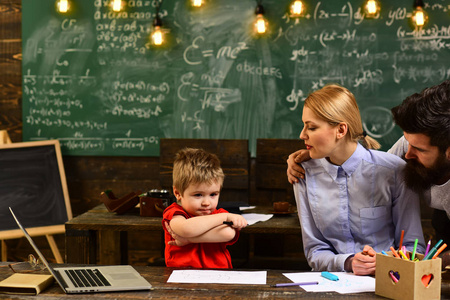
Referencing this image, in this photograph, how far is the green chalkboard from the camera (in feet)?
13.1

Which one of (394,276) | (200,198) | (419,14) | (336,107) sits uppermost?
(419,14)

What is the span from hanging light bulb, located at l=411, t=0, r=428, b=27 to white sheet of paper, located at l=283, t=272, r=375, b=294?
2677 mm

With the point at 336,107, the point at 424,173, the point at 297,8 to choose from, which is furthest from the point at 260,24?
the point at 424,173

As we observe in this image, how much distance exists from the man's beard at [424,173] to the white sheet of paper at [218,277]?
25.2 inches

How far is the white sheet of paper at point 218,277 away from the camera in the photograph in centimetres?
168

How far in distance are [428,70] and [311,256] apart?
242cm

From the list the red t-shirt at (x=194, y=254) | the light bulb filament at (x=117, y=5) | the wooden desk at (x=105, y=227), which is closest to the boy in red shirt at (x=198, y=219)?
the red t-shirt at (x=194, y=254)

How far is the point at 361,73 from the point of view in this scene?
158 inches

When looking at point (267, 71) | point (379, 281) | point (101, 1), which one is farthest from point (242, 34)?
point (379, 281)

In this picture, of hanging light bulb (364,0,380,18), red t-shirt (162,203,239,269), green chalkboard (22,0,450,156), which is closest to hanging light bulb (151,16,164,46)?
green chalkboard (22,0,450,156)

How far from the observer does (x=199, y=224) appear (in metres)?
1.93

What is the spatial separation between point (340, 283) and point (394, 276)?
0.21 m

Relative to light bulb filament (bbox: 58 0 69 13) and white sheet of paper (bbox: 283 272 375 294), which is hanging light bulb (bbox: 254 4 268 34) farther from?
white sheet of paper (bbox: 283 272 375 294)

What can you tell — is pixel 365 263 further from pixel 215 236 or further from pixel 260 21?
pixel 260 21
